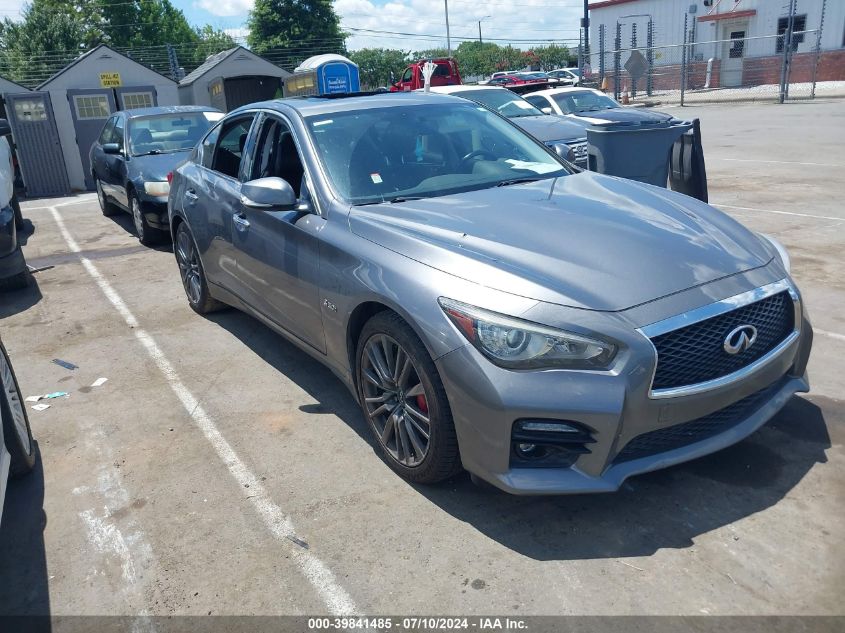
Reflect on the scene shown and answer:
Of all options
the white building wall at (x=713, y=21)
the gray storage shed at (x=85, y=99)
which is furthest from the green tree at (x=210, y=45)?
the gray storage shed at (x=85, y=99)

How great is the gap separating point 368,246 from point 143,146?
7.35 meters

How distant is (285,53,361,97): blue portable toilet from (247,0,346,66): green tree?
133 ft

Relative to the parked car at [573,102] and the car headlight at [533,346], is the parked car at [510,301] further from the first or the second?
the parked car at [573,102]

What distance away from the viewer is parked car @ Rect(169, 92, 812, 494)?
9.07 ft

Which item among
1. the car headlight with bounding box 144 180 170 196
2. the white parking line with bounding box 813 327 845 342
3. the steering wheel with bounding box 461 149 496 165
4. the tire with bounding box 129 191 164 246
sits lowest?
the white parking line with bounding box 813 327 845 342

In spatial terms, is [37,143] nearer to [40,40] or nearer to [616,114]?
[616,114]

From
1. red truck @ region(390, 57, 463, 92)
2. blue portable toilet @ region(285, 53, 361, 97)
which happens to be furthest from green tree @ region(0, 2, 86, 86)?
blue portable toilet @ region(285, 53, 361, 97)

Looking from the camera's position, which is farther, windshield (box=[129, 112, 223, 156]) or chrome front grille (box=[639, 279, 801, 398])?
windshield (box=[129, 112, 223, 156])

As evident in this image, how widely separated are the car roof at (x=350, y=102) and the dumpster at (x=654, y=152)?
257cm

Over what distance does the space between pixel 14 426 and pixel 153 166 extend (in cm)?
620

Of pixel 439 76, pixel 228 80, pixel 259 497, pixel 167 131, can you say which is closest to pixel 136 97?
pixel 228 80

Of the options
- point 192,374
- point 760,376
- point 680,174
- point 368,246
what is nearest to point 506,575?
point 760,376

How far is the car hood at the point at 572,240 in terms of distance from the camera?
2.90 m

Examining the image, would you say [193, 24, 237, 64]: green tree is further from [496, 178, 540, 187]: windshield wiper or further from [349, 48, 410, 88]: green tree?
[496, 178, 540, 187]: windshield wiper
